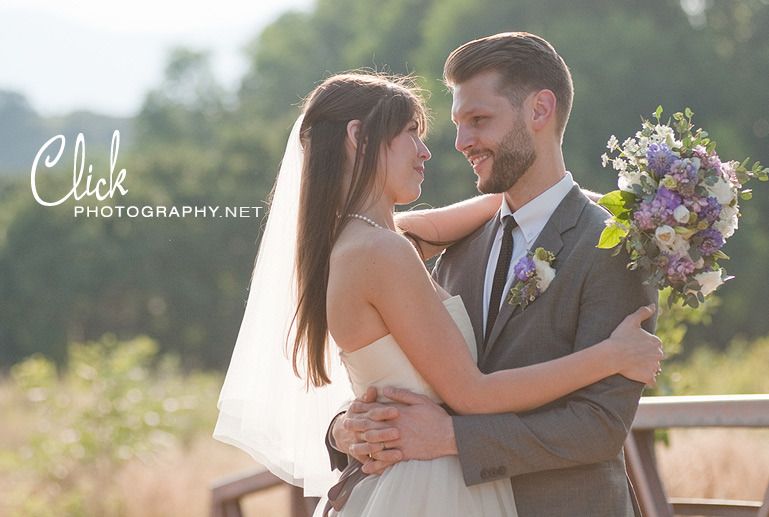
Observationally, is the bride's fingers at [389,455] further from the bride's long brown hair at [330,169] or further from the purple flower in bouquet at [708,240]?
the purple flower in bouquet at [708,240]

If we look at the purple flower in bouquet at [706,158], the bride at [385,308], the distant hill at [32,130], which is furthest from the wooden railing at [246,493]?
the distant hill at [32,130]

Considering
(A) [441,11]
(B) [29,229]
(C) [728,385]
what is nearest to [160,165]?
(B) [29,229]

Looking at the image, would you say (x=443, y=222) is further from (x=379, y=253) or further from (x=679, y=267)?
(x=679, y=267)

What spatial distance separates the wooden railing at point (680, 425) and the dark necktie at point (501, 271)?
781 millimetres

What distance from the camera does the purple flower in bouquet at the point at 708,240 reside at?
305 centimetres

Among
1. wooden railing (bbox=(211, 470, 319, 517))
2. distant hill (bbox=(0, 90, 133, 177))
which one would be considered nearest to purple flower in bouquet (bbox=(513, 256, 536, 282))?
wooden railing (bbox=(211, 470, 319, 517))

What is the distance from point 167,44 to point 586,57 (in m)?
28.2

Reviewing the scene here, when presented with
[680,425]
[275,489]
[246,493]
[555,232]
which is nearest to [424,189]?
[275,489]

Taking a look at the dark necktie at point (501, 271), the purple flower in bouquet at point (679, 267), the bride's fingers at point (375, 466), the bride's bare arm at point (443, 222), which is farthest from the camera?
the bride's bare arm at point (443, 222)

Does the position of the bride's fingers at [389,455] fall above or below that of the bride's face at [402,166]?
below

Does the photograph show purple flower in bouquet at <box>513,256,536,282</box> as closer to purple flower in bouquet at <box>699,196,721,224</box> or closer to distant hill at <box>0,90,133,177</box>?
purple flower in bouquet at <box>699,196,721,224</box>

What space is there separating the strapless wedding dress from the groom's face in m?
0.58

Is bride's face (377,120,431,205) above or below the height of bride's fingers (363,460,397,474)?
above

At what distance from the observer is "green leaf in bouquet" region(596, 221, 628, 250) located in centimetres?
313
